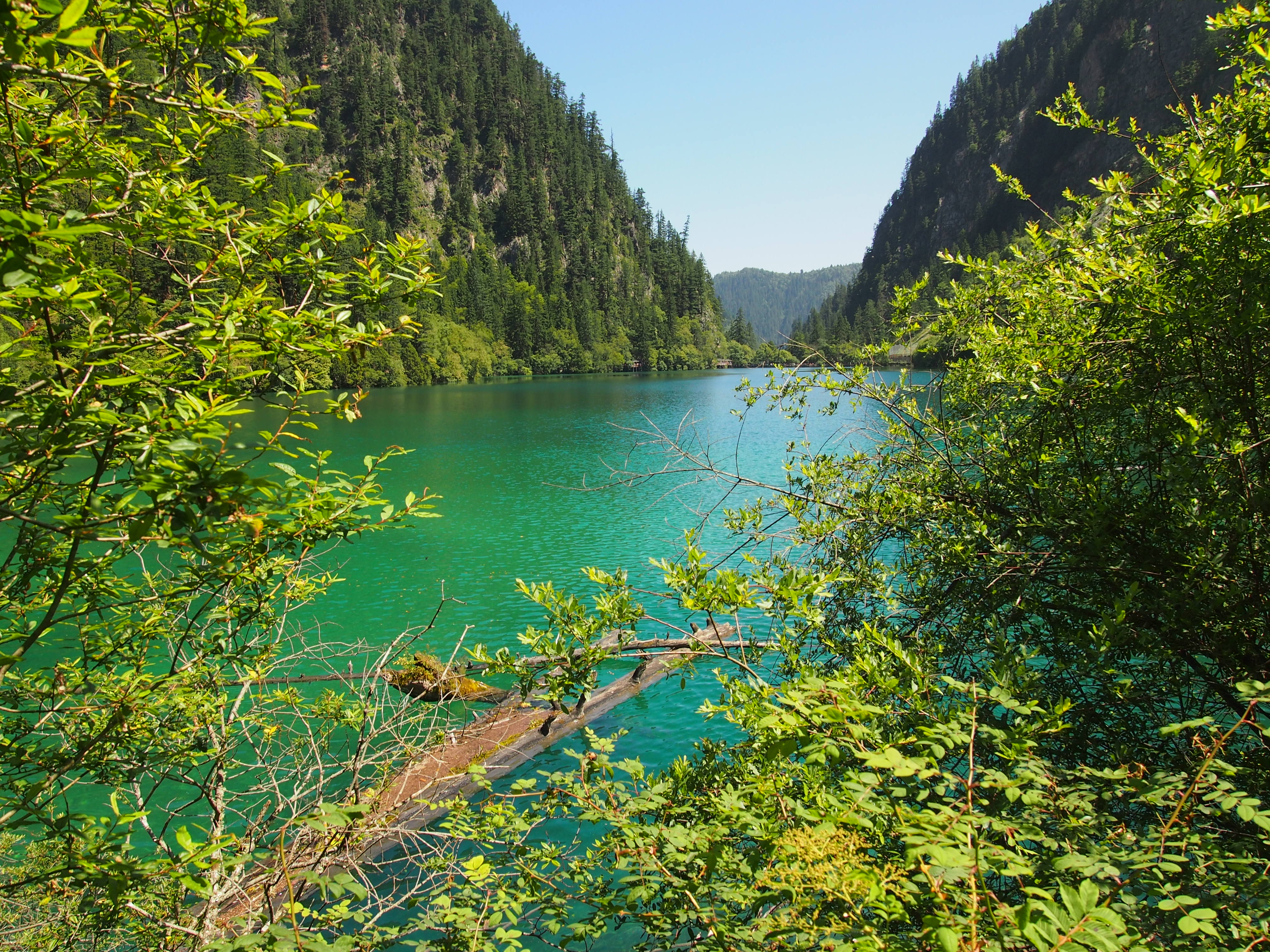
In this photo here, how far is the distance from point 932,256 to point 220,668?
165 m

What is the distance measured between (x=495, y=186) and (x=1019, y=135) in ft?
369

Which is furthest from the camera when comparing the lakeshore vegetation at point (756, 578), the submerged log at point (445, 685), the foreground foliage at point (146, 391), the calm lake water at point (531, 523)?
the calm lake water at point (531, 523)

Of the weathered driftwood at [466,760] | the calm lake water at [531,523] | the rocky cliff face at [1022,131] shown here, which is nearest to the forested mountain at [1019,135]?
the rocky cliff face at [1022,131]

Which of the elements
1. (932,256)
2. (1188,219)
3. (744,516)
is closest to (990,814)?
(744,516)

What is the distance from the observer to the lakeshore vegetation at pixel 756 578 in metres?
1.94

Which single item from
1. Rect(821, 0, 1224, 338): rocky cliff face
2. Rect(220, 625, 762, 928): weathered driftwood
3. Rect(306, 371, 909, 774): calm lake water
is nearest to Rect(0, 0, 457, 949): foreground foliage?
Rect(220, 625, 762, 928): weathered driftwood

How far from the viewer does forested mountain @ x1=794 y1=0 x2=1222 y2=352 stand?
98.4 metres

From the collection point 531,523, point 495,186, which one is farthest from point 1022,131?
point 531,523

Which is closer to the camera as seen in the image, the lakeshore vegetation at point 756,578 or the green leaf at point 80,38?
the green leaf at point 80,38

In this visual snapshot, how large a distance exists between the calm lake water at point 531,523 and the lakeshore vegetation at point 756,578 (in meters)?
1.32

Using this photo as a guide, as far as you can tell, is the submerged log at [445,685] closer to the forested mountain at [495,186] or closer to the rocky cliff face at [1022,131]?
the rocky cliff face at [1022,131]

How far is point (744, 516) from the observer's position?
474cm

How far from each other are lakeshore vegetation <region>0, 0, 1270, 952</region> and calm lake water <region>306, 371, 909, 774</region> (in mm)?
1322

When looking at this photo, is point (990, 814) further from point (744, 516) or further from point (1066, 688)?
point (744, 516)
